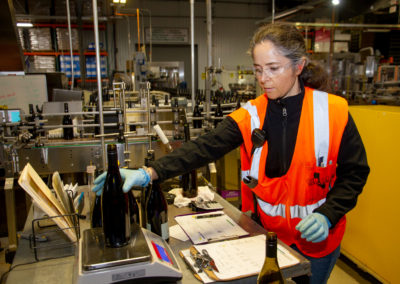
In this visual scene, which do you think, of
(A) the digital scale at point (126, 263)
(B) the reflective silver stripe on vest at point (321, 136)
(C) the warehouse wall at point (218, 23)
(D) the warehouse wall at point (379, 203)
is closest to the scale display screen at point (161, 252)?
(A) the digital scale at point (126, 263)

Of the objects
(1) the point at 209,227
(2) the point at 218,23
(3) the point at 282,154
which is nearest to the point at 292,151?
(3) the point at 282,154

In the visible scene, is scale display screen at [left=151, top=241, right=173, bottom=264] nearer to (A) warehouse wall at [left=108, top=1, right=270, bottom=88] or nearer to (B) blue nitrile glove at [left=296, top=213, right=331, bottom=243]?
(B) blue nitrile glove at [left=296, top=213, right=331, bottom=243]

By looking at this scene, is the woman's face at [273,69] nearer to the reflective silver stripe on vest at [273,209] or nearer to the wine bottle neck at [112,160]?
the reflective silver stripe on vest at [273,209]

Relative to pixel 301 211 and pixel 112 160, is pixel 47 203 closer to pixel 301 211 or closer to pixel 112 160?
pixel 112 160

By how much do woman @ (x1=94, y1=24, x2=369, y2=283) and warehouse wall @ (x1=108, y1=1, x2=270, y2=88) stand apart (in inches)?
340

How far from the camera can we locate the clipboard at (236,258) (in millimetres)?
948

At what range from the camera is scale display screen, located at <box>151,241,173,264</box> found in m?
0.90

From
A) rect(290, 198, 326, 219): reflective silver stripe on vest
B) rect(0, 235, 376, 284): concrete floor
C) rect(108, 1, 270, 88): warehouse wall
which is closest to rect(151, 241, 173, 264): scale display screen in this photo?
rect(290, 198, 326, 219): reflective silver stripe on vest

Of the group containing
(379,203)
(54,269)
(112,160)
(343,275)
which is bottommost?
(343,275)

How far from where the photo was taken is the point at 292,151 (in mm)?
1336

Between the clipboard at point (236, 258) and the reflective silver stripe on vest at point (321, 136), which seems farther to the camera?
the reflective silver stripe on vest at point (321, 136)

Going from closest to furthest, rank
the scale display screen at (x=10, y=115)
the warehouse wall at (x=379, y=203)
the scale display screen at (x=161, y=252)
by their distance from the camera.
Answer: the scale display screen at (x=161, y=252), the warehouse wall at (x=379, y=203), the scale display screen at (x=10, y=115)

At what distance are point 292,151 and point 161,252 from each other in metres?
0.70

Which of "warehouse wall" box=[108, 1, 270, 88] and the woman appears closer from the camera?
the woman
